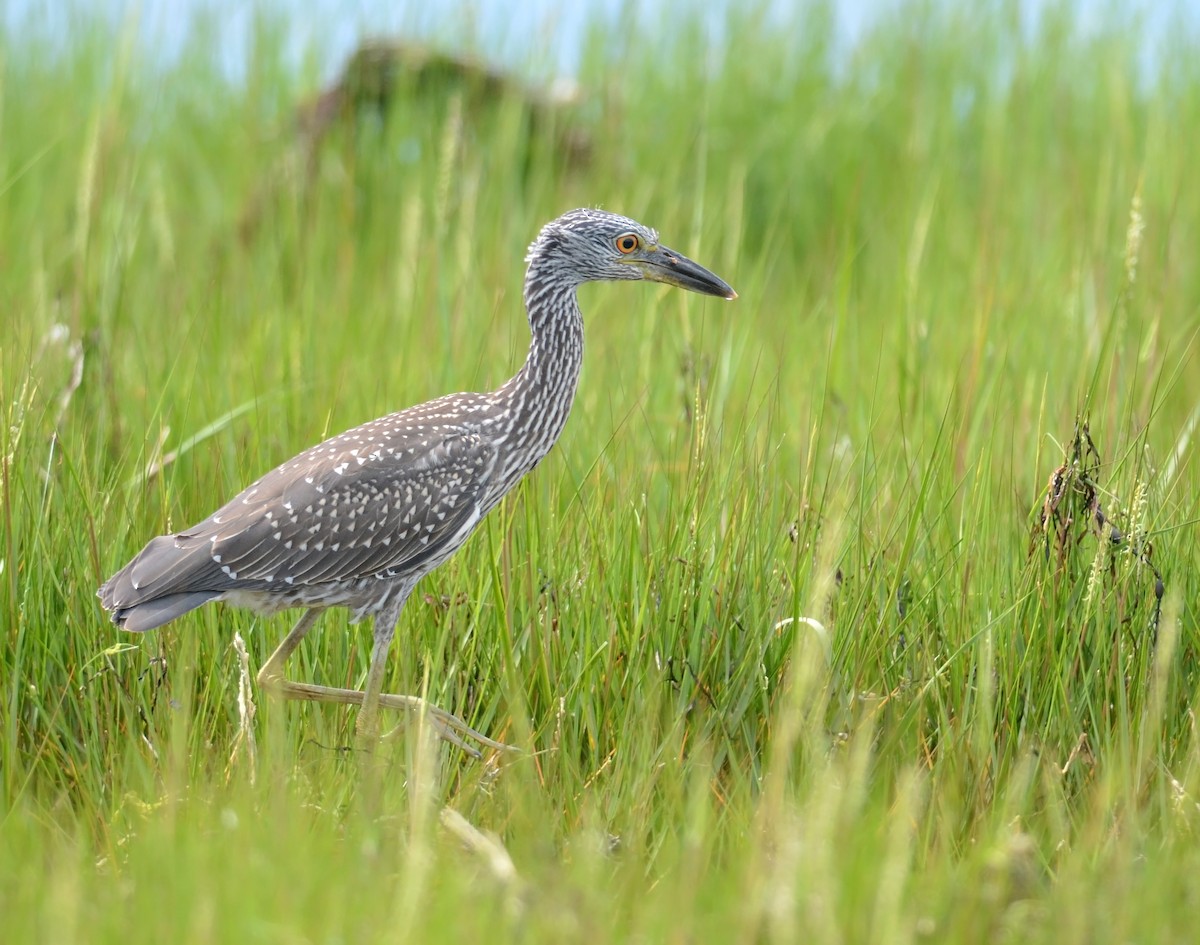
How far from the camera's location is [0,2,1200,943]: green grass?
3301mm

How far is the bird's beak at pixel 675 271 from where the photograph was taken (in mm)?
5332

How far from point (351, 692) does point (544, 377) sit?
1219mm

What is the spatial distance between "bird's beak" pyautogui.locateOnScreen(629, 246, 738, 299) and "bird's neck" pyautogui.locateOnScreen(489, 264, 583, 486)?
0.28 m

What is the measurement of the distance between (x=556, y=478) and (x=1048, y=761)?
1.92m

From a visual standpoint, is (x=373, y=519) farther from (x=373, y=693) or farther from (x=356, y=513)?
(x=373, y=693)

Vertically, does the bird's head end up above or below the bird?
above

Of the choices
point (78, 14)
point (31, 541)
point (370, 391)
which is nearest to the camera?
point (31, 541)

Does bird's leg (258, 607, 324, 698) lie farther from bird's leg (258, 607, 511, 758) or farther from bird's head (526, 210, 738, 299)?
bird's head (526, 210, 738, 299)

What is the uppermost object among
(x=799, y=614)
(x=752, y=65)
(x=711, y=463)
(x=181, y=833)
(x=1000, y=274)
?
(x=752, y=65)

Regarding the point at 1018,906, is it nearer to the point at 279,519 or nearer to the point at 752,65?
the point at 279,519

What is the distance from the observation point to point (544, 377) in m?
5.16

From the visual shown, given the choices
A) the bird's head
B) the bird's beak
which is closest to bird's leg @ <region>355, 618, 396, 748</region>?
the bird's head

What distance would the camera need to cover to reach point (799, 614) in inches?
182

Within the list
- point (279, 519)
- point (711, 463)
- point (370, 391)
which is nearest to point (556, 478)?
point (711, 463)
